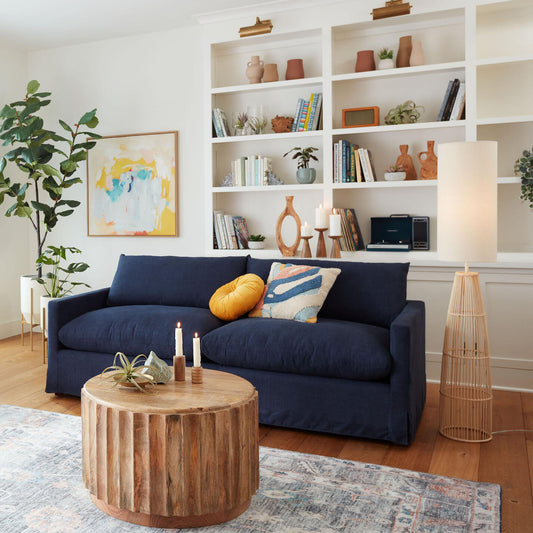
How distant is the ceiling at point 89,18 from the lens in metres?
3.99

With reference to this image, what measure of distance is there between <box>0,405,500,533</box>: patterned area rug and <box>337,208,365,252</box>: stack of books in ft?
5.92

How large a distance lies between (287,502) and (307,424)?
2.34ft

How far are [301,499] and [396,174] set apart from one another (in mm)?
2385

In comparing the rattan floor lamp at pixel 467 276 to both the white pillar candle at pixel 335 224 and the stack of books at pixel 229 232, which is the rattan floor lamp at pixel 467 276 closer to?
the white pillar candle at pixel 335 224

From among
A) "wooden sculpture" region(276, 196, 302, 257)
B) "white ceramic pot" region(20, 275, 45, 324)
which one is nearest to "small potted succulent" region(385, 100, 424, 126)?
"wooden sculpture" region(276, 196, 302, 257)

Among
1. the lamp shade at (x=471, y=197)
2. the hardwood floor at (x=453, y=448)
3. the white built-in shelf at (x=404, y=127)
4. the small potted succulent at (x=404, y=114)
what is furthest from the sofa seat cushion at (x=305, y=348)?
the small potted succulent at (x=404, y=114)

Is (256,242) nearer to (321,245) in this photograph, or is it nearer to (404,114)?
(321,245)

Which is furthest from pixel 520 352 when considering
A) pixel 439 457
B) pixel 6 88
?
pixel 6 88

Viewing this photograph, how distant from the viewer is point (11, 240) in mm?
5023

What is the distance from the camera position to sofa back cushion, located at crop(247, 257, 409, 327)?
303 centimetres

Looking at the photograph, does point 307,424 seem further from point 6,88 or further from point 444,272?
point 6,88

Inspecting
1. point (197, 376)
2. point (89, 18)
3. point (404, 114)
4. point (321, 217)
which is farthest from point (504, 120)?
point (89, 18)

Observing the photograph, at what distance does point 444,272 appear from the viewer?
11.7 ft

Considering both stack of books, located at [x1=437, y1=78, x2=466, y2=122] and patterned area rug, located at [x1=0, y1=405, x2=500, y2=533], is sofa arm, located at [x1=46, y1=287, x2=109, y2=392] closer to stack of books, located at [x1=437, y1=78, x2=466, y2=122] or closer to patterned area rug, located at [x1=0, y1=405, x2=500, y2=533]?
patterned area rug, located at [x1=0, y1=405, x2=500, y2=533]
